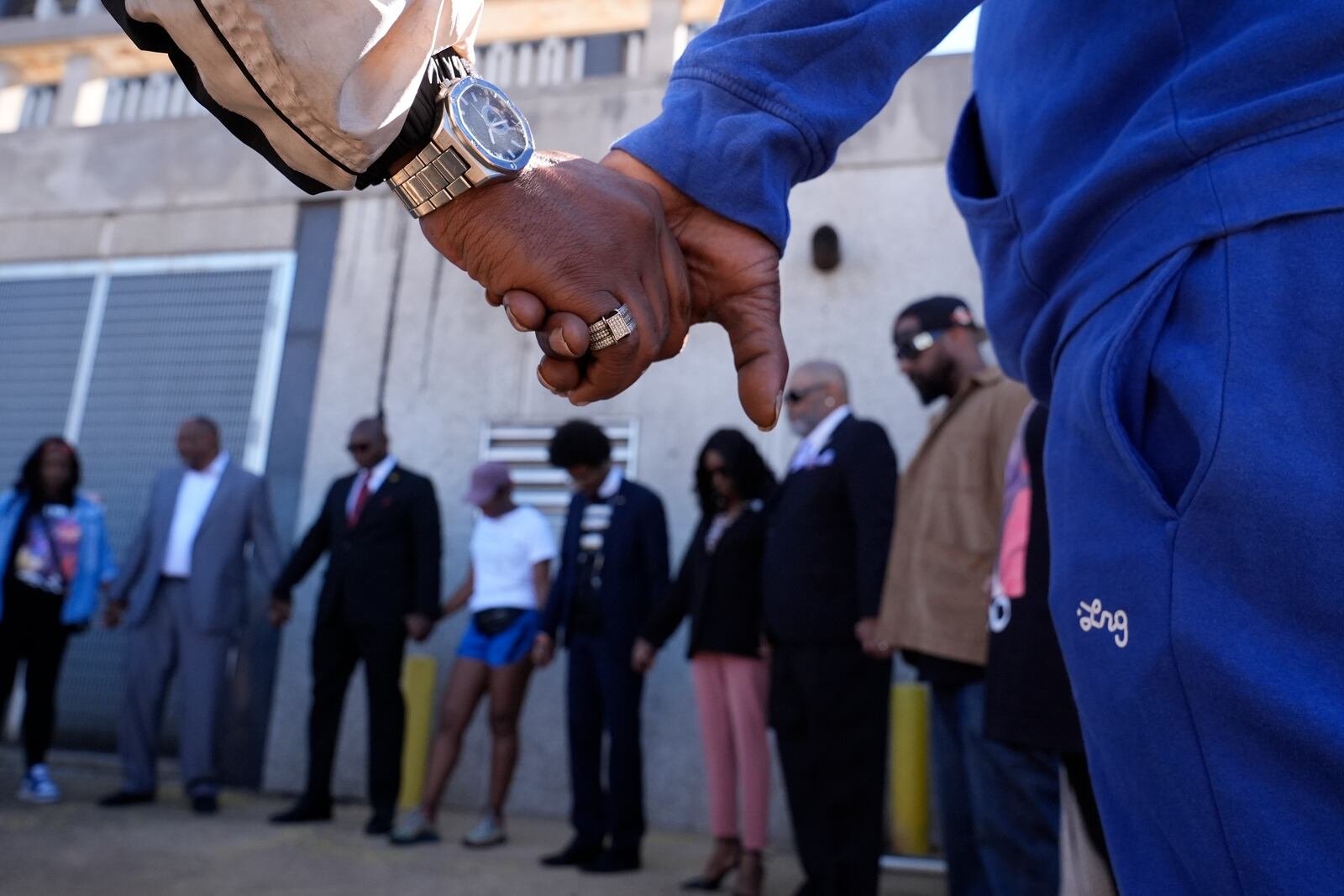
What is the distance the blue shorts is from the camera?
5121mm

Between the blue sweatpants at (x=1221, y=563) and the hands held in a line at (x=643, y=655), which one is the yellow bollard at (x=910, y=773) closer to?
the hands held in a line at (x=643, y=655)

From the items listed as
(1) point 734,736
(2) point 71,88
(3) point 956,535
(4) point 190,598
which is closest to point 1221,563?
(3) point 956,535

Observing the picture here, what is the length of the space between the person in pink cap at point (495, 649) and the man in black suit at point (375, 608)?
0.76ft

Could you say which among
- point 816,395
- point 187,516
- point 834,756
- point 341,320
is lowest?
point 834,756

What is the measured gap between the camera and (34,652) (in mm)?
5641

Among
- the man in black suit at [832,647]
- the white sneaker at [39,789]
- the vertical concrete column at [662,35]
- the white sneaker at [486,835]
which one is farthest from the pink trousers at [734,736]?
the vertical concrete column at [662,35]

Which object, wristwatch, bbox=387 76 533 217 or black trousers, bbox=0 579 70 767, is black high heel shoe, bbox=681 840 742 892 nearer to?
black trousers, bbox=0 579 70 767

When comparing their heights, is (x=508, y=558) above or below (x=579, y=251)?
above

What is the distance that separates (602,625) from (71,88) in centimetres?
648

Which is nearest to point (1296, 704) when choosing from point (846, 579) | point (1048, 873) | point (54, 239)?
point (1048, 873)

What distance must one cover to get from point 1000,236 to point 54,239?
8.34 m

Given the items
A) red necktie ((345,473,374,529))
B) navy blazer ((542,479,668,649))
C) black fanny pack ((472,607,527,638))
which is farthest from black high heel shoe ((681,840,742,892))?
red necktie ((345,473,374,529))

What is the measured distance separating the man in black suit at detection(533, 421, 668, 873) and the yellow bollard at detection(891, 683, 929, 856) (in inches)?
45.0

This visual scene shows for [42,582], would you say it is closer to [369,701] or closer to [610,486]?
[369,701]
